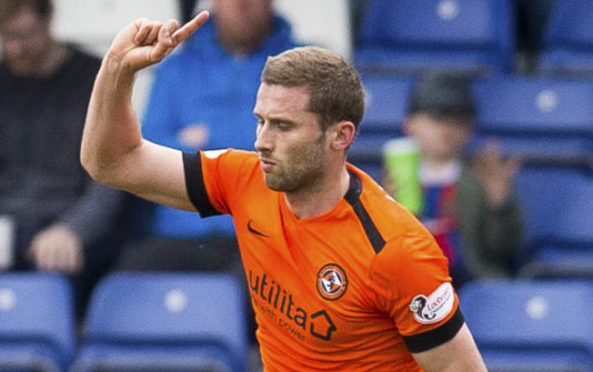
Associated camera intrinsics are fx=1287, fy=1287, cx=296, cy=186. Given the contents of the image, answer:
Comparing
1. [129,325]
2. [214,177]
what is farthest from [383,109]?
[214,177]

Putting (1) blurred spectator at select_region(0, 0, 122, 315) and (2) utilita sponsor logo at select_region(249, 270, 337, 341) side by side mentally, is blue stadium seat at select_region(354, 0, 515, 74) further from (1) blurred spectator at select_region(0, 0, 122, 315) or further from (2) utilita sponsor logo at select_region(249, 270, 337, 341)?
(2) utilita sponsor logo at select_region(249, 270, 337, 341)

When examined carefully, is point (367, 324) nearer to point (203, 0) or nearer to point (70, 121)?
point (70, 121)

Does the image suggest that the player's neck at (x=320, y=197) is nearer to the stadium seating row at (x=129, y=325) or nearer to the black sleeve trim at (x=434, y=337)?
the black sleeve trim at (x=434, y=337)

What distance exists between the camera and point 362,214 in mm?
2828

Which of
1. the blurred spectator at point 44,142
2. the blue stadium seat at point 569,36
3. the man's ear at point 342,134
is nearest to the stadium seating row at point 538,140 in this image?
the blue stadium seat at point 569,36

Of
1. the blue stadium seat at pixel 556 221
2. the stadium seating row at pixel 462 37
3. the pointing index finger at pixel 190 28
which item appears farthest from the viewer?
the stadium seating row at pixel 462 37

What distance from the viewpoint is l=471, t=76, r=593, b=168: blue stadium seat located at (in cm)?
519

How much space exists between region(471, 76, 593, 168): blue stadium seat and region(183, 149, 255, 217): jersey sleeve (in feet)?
7.64

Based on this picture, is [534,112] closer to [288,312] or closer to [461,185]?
[461,185]

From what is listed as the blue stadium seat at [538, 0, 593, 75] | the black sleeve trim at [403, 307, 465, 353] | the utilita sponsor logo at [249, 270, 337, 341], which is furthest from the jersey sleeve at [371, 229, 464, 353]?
the blue stadium seat at [538, 0, 593, 75]

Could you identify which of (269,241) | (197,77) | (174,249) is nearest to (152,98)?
(197,77)

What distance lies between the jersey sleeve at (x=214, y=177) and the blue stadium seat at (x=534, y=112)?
2330 mm

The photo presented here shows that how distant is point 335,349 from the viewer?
288 centimetres

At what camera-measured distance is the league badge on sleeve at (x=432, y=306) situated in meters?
2.76
